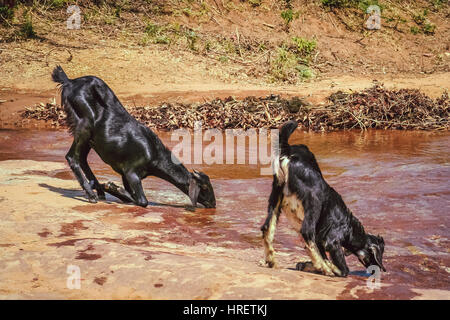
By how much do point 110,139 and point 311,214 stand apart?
3.28 metres

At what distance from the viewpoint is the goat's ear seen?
7.12 metres

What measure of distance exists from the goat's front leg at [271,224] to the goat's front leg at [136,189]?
2.54 metres

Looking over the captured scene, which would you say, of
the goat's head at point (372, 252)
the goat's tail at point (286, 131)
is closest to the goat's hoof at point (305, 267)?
the goat's head at point (372, 252)

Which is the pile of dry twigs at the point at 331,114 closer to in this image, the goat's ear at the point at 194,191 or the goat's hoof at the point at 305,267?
the goat's ear at the point at 194,191

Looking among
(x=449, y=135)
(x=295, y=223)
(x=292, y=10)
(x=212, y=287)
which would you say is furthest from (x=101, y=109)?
(x=292, y=10)

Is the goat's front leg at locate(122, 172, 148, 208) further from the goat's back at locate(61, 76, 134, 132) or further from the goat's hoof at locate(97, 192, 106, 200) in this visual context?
the goat's back at locate(61, 76, 134, 132)

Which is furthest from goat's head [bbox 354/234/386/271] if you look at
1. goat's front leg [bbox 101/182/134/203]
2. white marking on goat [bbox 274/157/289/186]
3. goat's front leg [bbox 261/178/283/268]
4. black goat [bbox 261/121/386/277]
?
goat's front leg [bbox 101/182/134/203]

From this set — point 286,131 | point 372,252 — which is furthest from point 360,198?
point 286,131

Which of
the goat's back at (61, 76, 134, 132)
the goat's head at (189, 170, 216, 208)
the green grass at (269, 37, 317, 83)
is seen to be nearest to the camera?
the goat's back at (61, 76, 134, 132)

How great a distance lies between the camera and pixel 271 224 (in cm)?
480

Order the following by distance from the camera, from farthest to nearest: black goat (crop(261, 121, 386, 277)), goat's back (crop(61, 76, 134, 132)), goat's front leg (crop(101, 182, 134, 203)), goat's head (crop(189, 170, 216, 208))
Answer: goat's head (crop(189, 170, 216, 208)) → goat's back (crop(61, 76, 134, 132)) → goat's front leg (crop(101, 182, 134, 203)) → black goat (crop(261, 121, 386, 277))

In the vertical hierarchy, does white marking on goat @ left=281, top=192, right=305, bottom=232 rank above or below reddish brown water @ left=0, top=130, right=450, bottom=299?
above

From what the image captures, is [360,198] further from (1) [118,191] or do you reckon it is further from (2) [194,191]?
(1) [118,191]

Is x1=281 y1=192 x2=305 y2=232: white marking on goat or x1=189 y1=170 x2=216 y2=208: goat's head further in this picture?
x1=189 y1=170 x2=216 y2=208: goat's head
